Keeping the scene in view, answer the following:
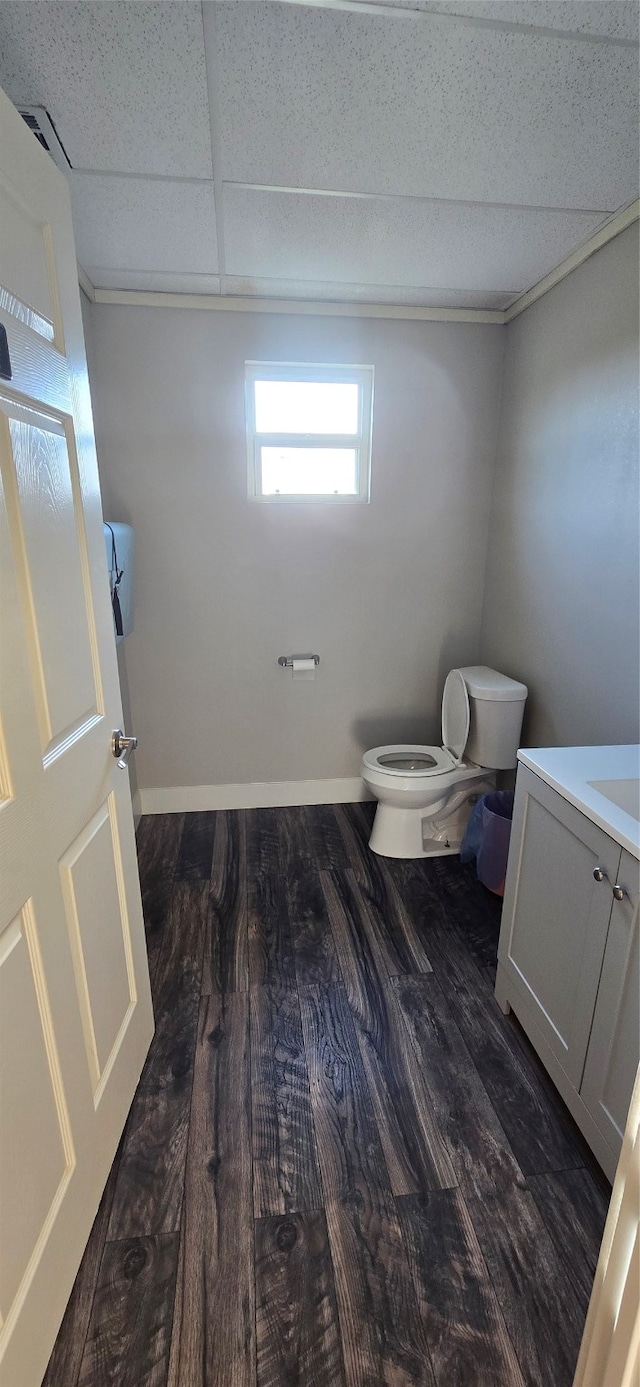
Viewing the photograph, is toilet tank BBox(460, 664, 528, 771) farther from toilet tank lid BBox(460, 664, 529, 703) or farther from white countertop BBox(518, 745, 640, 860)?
white countertop BBox(518, 745, 640, 860)

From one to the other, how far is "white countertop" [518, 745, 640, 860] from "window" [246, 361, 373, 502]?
63.8 inches

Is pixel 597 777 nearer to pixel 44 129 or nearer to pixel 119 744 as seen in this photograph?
pixel 119 744

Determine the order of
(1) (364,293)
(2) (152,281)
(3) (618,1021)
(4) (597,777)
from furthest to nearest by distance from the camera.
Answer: (1) (364,293), (2) (152,281), (4) (597,777), (3) (618,1021)

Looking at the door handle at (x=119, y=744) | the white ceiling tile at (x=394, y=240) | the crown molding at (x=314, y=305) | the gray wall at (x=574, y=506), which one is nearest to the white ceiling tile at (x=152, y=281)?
the crown molding at (x=314, y=305)

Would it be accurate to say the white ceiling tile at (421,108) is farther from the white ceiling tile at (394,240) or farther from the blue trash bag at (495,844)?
the blue trash bag at (495,844)

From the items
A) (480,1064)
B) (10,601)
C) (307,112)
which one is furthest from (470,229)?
(480,1064)

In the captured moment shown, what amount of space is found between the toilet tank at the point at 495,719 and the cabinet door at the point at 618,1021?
1.22 meters

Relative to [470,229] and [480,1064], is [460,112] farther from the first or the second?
[480,1064]

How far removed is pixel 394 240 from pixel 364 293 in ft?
1.58

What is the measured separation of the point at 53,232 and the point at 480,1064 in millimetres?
2148

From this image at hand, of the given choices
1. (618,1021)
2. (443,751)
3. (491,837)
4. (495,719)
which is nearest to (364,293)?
(495,719)

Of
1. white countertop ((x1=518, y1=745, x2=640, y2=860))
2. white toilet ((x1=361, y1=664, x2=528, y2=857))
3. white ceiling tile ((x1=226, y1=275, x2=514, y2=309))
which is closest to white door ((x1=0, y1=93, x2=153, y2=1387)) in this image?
white countertop ((x1=518, y1=745, x2=640, y2=860))

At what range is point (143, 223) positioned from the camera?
179cm

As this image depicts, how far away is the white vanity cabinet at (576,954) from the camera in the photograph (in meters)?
1.19
